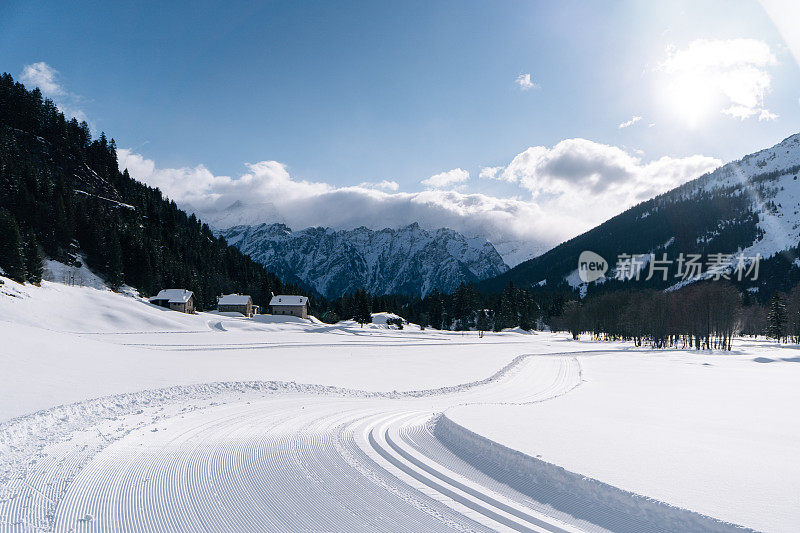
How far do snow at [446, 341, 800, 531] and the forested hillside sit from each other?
2768 inches

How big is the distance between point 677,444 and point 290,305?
101 metres

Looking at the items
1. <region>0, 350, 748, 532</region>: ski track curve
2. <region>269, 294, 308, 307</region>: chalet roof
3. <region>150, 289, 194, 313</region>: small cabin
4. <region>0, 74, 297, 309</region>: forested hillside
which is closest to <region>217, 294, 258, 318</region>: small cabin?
<region>0, 74, 297, 309</region>: forested hillside

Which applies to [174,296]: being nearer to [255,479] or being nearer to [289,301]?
[289,301]

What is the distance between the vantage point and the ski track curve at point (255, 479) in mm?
5668

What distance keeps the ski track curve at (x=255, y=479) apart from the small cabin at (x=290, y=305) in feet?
303

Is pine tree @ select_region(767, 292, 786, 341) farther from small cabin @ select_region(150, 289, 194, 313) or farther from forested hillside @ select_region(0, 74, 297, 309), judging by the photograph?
forested hillside @ select_region(0, 74, 297, 309)

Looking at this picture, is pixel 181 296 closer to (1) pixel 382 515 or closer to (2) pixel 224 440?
(2) pixel 224 440

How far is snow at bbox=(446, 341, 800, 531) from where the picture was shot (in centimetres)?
585

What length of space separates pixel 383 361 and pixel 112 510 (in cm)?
2774

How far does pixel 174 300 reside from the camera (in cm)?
8062

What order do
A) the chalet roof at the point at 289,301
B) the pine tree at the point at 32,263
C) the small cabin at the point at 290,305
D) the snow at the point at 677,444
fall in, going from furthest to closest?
the chalet roof at the point at 289,301 → the small cabin at the point at 290,305 → the pine tree at the point at 32,263 → the snow at the point at 677,444

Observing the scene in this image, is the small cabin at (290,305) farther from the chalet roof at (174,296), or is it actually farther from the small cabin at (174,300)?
the chalet roof at (174,296)

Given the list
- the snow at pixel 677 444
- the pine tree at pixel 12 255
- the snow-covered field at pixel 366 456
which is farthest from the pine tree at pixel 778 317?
the pine tree at pixel 12 255

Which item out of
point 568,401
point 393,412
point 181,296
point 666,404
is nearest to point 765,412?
point 666,404
